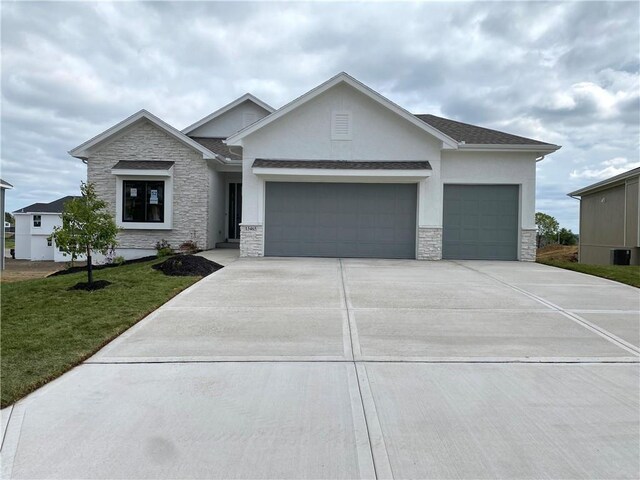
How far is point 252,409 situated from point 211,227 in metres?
14.5

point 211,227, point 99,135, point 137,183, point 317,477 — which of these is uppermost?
point 99,135

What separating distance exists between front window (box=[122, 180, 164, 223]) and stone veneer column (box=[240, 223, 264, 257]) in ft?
12.7

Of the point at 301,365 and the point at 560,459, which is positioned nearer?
the point at 560,459

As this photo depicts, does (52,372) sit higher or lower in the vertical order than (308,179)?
lower

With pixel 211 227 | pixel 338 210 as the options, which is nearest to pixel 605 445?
pixel 338 210

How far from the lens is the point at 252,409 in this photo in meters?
3.83

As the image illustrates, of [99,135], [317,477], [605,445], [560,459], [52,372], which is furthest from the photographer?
[99,135]

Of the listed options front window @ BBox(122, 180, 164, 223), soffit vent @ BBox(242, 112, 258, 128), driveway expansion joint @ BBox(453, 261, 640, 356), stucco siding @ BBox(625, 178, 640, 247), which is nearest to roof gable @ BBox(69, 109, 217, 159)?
front window @ BBox(122, 180, 164, 223)

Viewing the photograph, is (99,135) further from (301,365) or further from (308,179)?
(301,365)

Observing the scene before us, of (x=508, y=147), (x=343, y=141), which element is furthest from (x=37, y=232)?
(x=508, y=147)

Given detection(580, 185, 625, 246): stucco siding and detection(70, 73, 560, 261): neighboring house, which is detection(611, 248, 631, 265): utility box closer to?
detection(580, 185, 625, 246): stucco siding

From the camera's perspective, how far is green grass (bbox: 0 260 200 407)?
4.60 metres

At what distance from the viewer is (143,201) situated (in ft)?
55.7

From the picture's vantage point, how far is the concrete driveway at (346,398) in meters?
3.10
